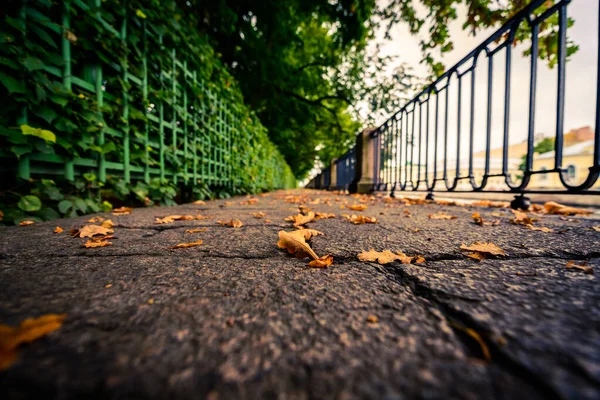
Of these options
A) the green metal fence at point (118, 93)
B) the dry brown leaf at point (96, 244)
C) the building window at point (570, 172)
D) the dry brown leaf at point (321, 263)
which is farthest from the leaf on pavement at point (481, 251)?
the green metal fence at point (118, 93)

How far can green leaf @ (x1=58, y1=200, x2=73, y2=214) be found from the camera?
1.69 metres

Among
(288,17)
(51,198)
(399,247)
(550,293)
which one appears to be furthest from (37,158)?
(288,17)

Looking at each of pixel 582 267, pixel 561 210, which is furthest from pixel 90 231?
pixel 561 210

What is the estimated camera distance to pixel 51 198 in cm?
164

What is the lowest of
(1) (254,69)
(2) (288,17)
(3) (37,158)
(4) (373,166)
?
(3) (37,158)

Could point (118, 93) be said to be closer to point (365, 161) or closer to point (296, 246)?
point (296, 246)

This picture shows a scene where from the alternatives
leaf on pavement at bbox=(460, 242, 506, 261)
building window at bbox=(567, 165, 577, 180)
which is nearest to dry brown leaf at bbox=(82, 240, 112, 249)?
leaf on pavement at bbox=(460, 242, 506, 261)

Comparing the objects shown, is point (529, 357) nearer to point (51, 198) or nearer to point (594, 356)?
point (594, 356)

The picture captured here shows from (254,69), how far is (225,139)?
87.4 inches

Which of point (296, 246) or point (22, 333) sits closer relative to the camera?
point (22, 333)

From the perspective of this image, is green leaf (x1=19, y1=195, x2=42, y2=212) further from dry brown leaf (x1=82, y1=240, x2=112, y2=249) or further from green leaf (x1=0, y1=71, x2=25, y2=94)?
dry brown leaf (x1=82, y1=240, x2=112, y2=249)

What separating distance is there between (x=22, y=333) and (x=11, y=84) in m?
1.74

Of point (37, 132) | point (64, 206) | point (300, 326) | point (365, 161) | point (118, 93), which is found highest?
point (118, 93)

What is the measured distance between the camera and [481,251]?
0.93 metres
